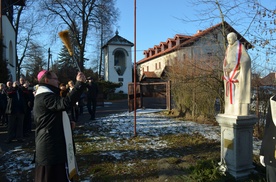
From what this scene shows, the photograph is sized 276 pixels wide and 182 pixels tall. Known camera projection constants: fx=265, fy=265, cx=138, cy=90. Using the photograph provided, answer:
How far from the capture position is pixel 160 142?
7.32 metres

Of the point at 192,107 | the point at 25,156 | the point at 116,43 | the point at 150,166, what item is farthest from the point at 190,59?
the point at 116,43

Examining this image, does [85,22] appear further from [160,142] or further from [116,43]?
[160,142]

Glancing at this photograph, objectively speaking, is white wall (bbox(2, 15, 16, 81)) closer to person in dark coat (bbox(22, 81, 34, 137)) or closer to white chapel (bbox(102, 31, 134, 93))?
person in dark coat (bbox(22, 81, 34, 137))

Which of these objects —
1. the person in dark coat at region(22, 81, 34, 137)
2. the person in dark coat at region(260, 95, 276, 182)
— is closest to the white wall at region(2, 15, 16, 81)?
the person in dark coat at region(22, 81, 34, 137)

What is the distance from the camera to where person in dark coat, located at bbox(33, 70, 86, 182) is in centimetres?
309

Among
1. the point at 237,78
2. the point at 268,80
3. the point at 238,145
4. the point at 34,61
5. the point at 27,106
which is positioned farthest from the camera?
the point at 34,61

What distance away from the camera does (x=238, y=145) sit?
4.69 metres

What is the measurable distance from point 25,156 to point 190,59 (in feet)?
25.2

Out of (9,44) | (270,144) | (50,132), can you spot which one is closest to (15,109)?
(50,132)

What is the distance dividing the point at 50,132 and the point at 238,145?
3251 mm

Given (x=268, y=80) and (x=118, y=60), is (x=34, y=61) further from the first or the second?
(x=268, y=80)

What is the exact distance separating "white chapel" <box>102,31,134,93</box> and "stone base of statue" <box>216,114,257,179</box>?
4302cm

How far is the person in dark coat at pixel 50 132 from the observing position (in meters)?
3.09

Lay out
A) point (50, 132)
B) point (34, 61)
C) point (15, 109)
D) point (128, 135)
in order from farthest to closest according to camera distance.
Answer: point (34, 61) < point (128, 135) < point (15, 109) < point (50, 132)
